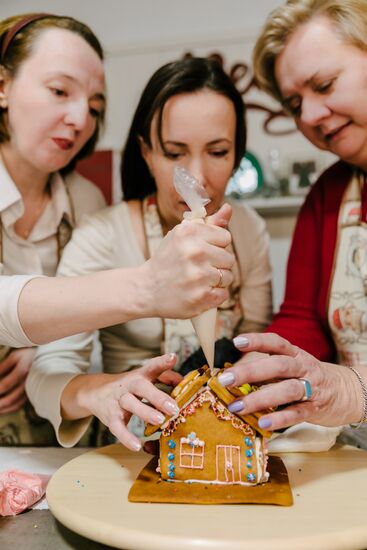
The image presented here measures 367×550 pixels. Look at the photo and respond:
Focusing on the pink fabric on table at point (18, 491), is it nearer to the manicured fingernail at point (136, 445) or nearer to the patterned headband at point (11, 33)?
the manicured fingernail at point (136, 445)

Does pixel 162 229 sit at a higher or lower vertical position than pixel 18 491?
higher

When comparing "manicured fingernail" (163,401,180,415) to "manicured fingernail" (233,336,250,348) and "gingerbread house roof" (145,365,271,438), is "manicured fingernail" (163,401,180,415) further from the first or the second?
"manicured fingernail" (233,336,250,348)

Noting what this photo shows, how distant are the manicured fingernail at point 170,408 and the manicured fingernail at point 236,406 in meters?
0.09

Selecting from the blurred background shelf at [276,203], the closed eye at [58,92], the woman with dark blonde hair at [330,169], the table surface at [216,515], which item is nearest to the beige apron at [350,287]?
the woman with dark blonde hair at [330,169]

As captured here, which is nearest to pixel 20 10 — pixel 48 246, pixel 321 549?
pixel 48 246

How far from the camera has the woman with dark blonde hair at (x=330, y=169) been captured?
55.1 inches

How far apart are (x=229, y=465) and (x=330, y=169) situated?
958 mm

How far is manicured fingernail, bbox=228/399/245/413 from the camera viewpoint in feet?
3.22

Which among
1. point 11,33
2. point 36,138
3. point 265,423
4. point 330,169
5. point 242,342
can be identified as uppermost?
point 11,33

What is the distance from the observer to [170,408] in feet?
3.24

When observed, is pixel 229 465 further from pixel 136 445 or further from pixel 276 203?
pixel 276 203

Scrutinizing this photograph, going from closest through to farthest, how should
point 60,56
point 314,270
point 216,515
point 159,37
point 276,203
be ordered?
point 216,515 → point 60,56 → point 314,270 → point 276,203 → point 159,37

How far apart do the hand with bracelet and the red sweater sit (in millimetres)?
395

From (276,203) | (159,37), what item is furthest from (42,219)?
(159,37)
